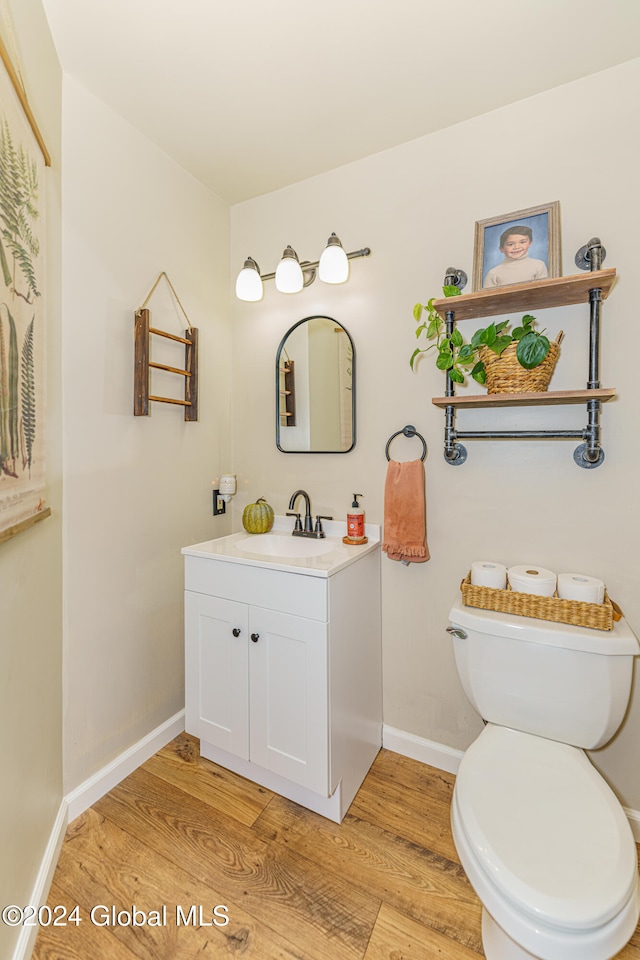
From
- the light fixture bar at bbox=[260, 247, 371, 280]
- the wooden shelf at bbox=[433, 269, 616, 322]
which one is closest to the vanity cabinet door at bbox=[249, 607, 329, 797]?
the wooden shelf at bbox=[433, 269, 616, 322]

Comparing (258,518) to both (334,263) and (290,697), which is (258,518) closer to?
(290,697)

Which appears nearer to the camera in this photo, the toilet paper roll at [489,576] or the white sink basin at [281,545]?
the toilet paper roll at [489,576]

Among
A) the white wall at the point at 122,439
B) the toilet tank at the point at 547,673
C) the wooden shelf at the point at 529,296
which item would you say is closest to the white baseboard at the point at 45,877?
the white wall at the point at 122,439

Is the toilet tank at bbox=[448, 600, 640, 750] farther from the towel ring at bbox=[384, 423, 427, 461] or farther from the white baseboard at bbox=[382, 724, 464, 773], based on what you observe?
the towel ring at bbox=[384, 423, 427, 461]

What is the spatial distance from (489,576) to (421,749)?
2.79ft

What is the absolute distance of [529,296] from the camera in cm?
132

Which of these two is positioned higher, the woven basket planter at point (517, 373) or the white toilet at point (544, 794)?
the woven basket planter at point (517, 373)

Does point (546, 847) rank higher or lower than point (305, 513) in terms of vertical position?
lower

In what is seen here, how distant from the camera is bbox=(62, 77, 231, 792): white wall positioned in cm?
141

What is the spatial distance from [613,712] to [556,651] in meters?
0.20

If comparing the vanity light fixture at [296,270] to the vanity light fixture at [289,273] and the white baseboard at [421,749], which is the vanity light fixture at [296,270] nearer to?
the vanity light fixture at [289,273]

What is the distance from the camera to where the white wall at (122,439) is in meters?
1.41

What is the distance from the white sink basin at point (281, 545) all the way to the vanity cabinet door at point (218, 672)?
0.27m

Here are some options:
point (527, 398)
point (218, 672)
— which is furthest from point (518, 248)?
point (218, 672)
